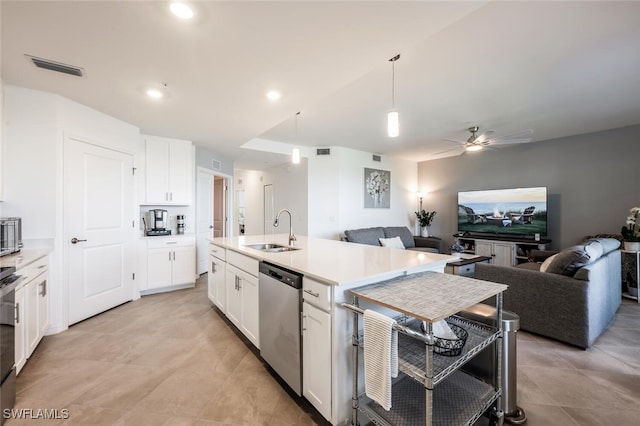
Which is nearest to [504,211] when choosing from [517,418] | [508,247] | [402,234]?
[508,247]

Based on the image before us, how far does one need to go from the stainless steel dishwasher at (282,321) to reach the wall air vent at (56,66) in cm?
227

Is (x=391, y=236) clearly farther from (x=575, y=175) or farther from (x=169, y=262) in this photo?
(x=169, y=262)

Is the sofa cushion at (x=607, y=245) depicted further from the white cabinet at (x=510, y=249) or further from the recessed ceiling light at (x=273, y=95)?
the recessed ceiling light at (x=273, y=95)

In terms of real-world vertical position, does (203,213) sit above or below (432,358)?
above

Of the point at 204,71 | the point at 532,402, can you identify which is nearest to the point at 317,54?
the point at 204,71

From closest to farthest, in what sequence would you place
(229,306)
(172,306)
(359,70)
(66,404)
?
(66,404) → (359,70) → (229,306) → (172,306)

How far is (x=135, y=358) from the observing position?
2188 millimetres

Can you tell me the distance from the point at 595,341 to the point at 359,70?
133 inches

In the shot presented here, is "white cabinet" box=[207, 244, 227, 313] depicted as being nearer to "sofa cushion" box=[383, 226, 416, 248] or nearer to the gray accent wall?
"sofa cushion" box=[383, 226, 416, 248]

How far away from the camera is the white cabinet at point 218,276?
2.85m

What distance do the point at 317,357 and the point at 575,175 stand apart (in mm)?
5709

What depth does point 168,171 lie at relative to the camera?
4074mm

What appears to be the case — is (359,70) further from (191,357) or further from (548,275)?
(191,357)

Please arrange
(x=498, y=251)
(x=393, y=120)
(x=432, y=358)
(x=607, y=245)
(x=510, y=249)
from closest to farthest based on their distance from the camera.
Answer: (x=432, y=358) → (x=393, y=120) → (x=607, y=245) → (x=510, y=249) → (x=498, y=251)
